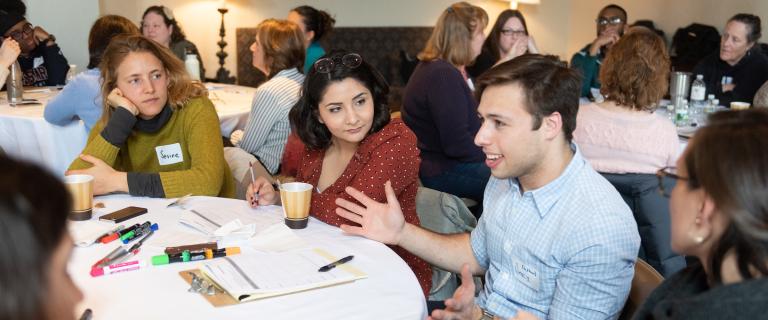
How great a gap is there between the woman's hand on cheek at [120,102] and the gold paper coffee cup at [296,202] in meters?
0.84

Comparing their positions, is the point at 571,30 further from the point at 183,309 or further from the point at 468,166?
the point at 183,309

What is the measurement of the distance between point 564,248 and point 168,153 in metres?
1.51

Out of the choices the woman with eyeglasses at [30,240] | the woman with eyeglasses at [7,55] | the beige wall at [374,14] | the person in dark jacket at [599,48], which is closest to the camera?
the woman with eyeglasses at [30,240]

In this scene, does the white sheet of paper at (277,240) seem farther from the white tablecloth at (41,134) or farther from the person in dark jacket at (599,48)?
the person in dark jacket at (599,48)

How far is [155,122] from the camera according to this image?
8.28 ft

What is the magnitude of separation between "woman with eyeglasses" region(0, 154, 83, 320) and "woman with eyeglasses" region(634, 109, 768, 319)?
880 millimetres

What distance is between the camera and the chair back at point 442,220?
7.09ft

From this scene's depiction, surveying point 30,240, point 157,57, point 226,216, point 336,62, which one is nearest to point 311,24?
point 157,57

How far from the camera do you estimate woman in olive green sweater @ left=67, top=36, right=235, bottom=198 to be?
7.85 feet

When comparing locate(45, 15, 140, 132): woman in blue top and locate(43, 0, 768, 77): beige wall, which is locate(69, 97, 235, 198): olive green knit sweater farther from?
locate(43, 0, 768, 77): beige wall

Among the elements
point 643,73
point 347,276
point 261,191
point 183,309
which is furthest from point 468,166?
point 183,309

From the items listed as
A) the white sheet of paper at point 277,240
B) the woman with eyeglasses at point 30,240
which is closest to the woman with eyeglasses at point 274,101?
the white sheet of paper at point 277,240

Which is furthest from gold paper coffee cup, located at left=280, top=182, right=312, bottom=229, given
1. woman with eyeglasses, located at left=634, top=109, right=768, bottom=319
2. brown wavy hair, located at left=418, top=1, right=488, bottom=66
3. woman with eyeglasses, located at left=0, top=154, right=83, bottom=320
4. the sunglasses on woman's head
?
brown wavy hair, located at left=418, top=1, right=488, bottom=66

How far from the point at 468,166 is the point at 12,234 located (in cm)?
275
